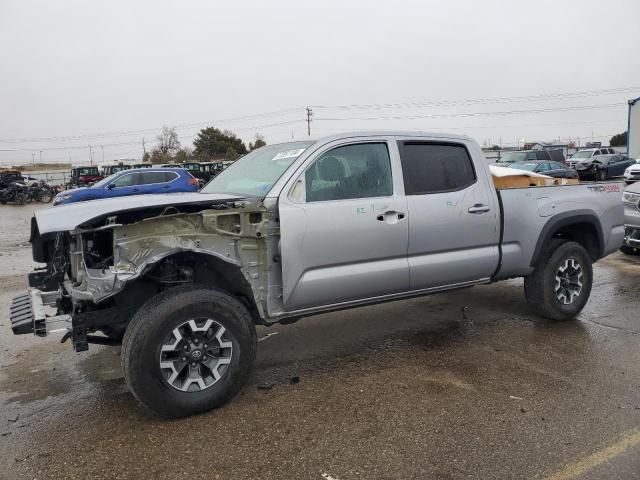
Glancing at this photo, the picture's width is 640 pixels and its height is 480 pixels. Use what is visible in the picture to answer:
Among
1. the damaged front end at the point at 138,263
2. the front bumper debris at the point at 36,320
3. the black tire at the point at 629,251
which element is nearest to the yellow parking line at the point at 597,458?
the damaged front end at the point at 138,263

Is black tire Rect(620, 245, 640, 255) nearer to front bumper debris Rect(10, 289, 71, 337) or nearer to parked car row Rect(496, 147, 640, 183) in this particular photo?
front bumper debris Rect(10, 289, 71, 337)

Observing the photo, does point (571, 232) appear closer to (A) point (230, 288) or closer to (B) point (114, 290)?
(A) point (230, 288)

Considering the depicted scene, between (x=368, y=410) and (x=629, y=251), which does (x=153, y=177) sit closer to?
(x=629, y=251)

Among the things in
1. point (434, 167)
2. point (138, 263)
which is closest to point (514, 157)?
point (434, 167)

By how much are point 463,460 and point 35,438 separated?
2630mm

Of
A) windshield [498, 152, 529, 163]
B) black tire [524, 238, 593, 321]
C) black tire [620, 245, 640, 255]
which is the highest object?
windshield [498, 152, 529, 163]

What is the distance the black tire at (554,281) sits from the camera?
16.9 feet

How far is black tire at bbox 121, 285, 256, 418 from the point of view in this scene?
3.20 metres

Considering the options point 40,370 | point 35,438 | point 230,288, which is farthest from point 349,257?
point 40,370

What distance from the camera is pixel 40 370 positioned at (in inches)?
171

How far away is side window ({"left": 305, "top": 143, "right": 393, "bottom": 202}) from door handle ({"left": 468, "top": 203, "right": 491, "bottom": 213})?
88 centimetres

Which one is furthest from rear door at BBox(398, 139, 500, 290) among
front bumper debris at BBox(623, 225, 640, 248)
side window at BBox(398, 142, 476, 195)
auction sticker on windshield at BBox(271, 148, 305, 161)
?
front bumper debris at BBox(623, 225, 640, 248)

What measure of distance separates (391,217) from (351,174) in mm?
470

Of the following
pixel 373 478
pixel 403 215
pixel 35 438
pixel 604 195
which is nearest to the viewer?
pixel 373 478
